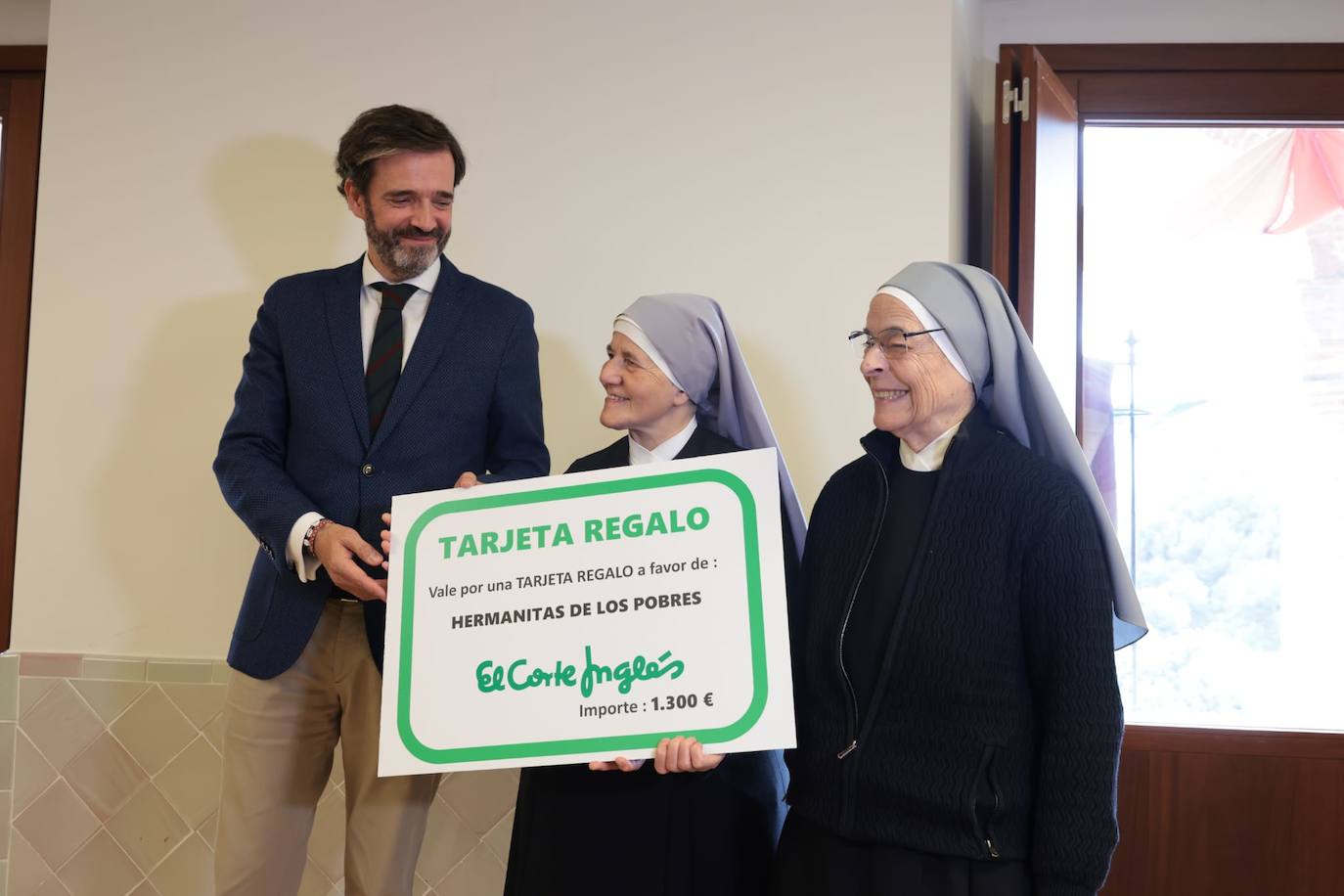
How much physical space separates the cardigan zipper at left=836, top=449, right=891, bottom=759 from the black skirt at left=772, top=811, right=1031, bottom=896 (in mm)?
154

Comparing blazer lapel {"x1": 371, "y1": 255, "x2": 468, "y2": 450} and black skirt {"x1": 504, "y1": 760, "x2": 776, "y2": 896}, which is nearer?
black skirt {"x1": 504, "y1": 760, "x2": 776, "y2": 896}

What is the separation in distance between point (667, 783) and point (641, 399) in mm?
706

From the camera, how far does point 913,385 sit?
6.13ft

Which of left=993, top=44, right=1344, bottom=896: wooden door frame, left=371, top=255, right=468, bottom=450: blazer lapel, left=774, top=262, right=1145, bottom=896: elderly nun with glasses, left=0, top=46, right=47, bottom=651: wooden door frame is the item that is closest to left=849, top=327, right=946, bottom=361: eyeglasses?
left=774, top=262, right=1145, bottom=896: elderly nun with glasses

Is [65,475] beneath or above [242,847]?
above

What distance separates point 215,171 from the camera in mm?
3135

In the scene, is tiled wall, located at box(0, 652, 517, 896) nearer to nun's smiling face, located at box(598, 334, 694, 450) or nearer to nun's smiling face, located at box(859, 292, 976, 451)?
nun's smiling face, located at box(598, 334, 694, 450)

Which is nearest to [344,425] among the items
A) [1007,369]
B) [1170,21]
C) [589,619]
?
[589,619]

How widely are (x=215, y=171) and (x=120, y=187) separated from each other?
272 mm

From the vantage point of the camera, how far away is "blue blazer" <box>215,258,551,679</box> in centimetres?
221

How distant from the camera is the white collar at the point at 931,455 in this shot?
6.22 ft

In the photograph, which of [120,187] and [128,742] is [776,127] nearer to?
[120,187]

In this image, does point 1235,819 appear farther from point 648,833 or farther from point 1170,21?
point 1170,21

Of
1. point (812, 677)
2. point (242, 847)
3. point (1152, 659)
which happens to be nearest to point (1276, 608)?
point (1152, 659)
